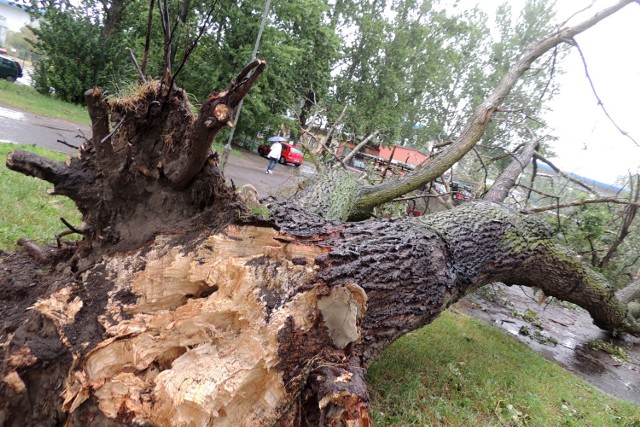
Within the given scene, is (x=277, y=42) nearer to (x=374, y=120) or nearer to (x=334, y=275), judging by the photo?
(x=374, y=120)

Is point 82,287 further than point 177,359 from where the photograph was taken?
Yes

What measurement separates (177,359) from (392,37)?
25.0 m

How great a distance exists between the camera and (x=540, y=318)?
7375 mm

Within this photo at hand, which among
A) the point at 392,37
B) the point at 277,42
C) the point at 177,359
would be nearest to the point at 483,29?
the point at 392,37

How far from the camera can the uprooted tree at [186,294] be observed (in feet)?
5.13

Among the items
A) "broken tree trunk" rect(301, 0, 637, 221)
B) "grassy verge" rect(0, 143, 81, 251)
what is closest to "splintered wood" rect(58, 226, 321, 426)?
"grassy verge" rect(0, 143, 81, 251)

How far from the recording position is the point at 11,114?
9.34m

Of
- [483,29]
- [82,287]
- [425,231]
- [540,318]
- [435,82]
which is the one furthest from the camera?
[483,29]

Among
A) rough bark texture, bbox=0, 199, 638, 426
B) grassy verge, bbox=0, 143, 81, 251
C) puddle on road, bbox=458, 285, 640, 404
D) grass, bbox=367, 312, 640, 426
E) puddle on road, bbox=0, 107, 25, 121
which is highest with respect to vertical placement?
rough bark texture, bbox=0, 199, 638, 426

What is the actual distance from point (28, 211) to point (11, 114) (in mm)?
7810

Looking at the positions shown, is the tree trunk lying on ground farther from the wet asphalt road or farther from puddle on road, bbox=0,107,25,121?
puddle on road, bbox=0,107,25,121

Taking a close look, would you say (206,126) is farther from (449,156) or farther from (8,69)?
(8,69)

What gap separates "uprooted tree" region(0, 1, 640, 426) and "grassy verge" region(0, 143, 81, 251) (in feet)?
2.72

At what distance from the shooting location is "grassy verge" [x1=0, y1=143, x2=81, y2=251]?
3240mm
